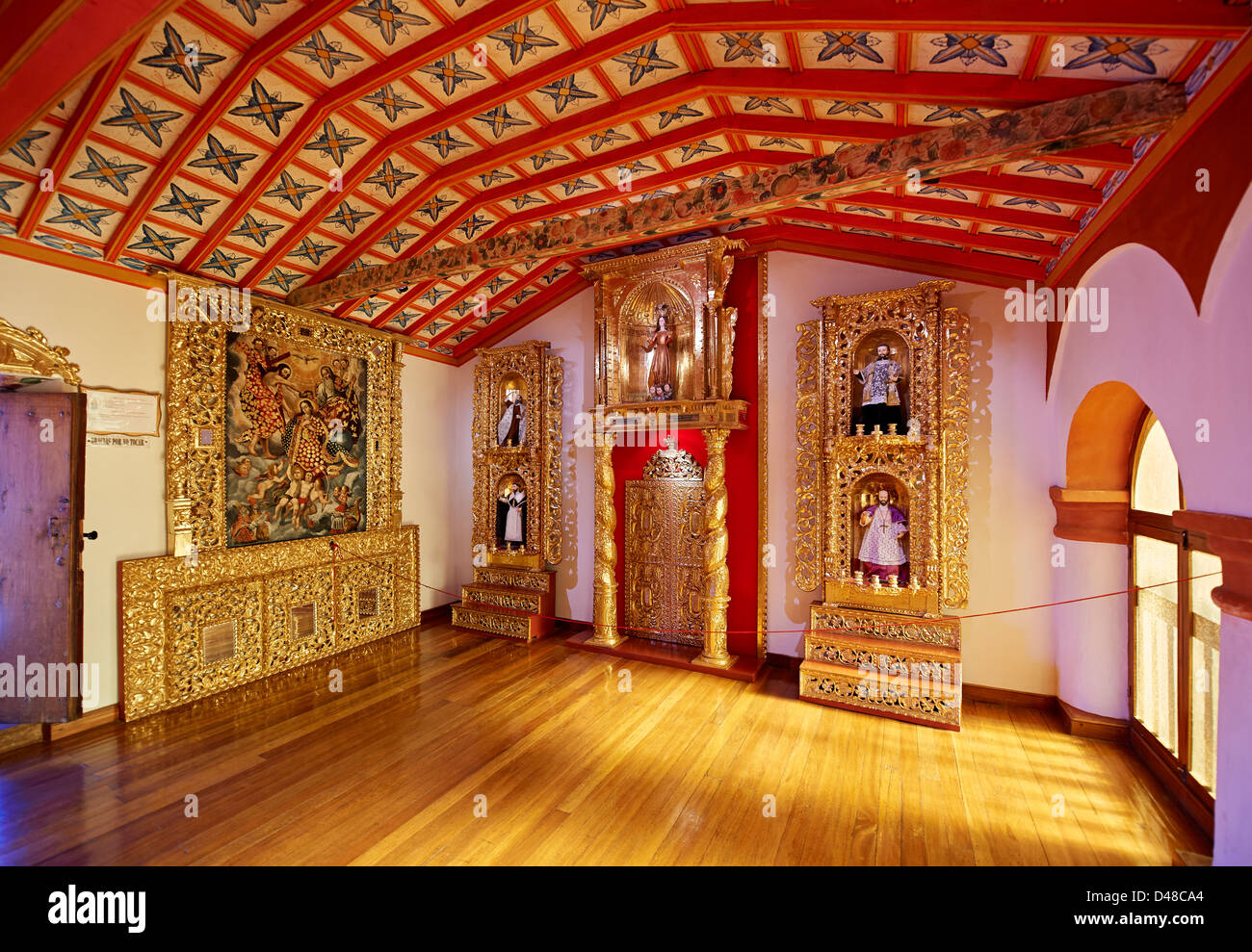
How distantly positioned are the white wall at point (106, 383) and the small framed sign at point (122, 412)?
8 cm

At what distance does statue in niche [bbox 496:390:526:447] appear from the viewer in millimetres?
7777

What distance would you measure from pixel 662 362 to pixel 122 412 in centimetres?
553

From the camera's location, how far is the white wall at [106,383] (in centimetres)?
433

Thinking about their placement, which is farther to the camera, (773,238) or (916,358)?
(773,238)

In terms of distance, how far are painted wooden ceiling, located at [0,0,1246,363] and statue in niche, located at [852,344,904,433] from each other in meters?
1.12

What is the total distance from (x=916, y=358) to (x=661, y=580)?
13.2 ft

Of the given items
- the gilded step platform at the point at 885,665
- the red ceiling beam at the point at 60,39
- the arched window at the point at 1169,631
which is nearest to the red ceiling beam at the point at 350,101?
the red ceiling beam at the point at 60,39

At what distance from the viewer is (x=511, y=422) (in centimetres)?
780

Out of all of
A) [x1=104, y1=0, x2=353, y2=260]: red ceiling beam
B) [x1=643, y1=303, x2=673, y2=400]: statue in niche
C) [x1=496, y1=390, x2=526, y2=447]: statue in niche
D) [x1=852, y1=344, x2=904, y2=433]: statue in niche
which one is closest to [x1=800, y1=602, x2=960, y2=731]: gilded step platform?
[x1=852, y1=344, x2=904, y2=433]: statue in niche

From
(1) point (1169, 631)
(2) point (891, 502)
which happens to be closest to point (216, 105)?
(2) point (891, 502)

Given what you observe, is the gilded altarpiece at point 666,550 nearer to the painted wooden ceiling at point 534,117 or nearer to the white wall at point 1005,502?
the white wall at point 1005,502
